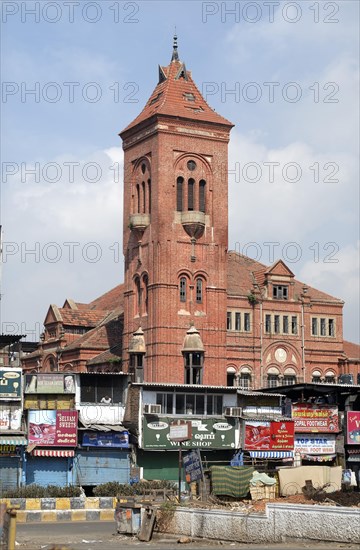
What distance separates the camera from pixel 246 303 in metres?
74.9

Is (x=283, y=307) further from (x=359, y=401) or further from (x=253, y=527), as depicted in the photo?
(x=253, y=527)

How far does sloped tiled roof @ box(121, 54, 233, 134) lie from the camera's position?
72.9 m

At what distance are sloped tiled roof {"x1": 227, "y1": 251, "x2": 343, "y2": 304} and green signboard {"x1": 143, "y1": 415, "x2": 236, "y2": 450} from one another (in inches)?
1130

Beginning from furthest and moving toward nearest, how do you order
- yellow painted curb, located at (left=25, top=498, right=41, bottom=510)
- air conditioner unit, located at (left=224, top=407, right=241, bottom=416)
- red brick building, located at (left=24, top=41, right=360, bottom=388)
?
1. red brick building, located at (left=24, top=41, right=360, bottom=388)
2. air conditioner unit, located at (left=224, top=407, right=241, bottom=416)
3. yellow painted curb, located at (left=25, top=498, right=41, bottom=510)

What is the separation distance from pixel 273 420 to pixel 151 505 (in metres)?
20.6

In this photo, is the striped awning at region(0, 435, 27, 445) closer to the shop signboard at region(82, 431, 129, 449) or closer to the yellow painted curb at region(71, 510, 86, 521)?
the shop signboard at region(82, 431, 129, 449)

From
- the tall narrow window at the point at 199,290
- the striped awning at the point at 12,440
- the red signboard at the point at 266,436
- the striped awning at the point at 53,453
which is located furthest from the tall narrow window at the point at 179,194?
the striped awning at the point at 12,440

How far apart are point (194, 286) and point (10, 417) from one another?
98.1 ft

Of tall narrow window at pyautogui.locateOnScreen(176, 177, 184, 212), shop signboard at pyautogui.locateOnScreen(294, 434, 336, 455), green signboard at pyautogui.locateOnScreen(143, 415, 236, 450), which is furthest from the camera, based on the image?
tall narrow window at pyautogui.locateOnScreen(176, 177, 184, 212)

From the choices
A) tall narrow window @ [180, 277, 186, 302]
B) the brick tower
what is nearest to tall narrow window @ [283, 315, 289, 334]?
the brick tower

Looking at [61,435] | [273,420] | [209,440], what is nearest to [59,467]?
[61,435]

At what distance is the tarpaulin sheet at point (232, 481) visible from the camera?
32750 mm

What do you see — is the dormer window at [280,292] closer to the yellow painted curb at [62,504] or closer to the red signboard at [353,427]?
the red signboard at [353,427]

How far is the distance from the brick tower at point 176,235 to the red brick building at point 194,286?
0.07m
